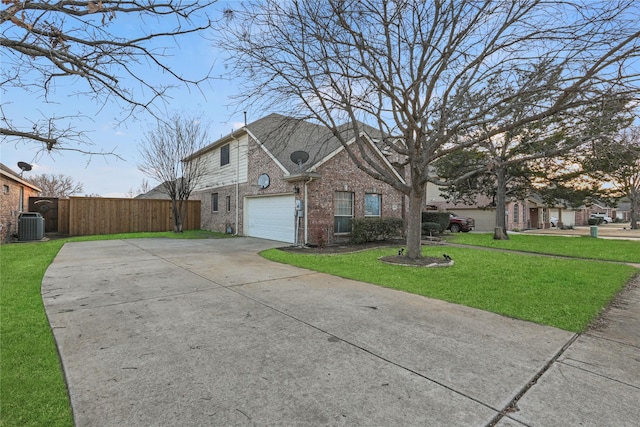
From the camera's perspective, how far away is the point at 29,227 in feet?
44.0

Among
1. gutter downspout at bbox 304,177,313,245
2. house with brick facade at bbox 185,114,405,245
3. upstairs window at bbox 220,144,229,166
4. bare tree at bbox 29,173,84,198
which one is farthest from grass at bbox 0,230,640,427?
bare tree at bbox 29,173,84,198

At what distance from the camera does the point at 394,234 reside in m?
13.8

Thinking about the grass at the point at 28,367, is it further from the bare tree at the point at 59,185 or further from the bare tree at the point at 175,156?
the bare tree at the point at 59,185

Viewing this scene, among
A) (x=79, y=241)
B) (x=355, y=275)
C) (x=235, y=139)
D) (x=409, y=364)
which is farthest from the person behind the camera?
(x=235, y=139)

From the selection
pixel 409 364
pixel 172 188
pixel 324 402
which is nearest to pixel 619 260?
pixel 409 364

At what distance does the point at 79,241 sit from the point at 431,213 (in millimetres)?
17812

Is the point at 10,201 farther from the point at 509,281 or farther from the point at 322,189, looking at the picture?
the point at 509,281

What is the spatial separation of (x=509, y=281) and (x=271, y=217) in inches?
391

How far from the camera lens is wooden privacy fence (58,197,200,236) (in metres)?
16.5

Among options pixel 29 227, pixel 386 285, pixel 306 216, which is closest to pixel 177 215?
pixel 29 227

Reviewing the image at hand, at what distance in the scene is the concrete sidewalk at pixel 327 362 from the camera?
2.20 metres

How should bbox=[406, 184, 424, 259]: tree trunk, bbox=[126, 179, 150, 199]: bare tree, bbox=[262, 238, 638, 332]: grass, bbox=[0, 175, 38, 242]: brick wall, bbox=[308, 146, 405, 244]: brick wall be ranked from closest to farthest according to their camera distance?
bbox=[262, 238, 638, 332]: grass
bbox=[406, 184, 424, 259]: tree trunk
bbox=[308, 146, 405, 244]: brick wall
bbox=[0, 175, 38, 242]: brick wall
bbox=[126, 179, 150, 199]: bare tree

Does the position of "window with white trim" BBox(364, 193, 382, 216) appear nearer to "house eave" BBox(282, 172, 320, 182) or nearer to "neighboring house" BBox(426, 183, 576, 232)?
"house eave" BBox(282, 172, 320, 182)

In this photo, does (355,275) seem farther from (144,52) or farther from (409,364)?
(144,52)
